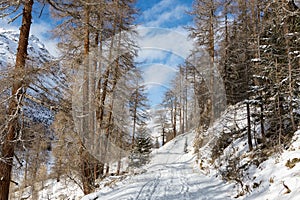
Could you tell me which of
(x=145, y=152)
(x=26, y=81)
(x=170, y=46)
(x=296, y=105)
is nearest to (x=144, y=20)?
(x=170, y=46)

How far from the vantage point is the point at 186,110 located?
121 ft

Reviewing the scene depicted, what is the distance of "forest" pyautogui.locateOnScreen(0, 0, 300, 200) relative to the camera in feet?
18.0

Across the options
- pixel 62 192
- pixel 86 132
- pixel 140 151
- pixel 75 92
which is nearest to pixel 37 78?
pixel 75 92

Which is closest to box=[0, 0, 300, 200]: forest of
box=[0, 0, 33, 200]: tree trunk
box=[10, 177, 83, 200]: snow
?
box=[0, 0, 33, 200]: tree trunk

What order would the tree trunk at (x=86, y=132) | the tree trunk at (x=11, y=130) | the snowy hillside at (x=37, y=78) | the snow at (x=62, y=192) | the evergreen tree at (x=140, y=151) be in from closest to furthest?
the tree trunk at (x=11, y=130) < the snowy hillside at (x=37, y=78) < the tree trunk at (x=86, y=132) < the snow at (x=62, y=192) < the evergreen tree at (x=140, y=151)

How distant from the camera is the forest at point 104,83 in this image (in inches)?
216

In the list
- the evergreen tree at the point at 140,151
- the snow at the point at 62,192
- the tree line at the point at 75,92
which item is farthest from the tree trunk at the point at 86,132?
the evergreen tree at the point at 140,151

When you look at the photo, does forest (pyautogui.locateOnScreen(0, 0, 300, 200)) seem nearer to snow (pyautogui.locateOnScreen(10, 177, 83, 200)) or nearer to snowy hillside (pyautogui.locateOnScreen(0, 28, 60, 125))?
snowy hillside (pyautogui.locateOnScreen(0, 28, 60, 125))

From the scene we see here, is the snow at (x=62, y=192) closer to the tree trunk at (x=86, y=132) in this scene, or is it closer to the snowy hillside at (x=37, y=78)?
the tree trunk at (x=86, y=132)

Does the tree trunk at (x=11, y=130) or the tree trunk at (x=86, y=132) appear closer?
the tree trunk at (x=11, y=130)

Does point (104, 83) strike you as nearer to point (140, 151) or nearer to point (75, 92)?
point (75, 92)

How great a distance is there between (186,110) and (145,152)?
16.2 m

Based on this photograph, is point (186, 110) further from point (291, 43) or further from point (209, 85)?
point (291, 43)

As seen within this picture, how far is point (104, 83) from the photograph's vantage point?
10867mm
